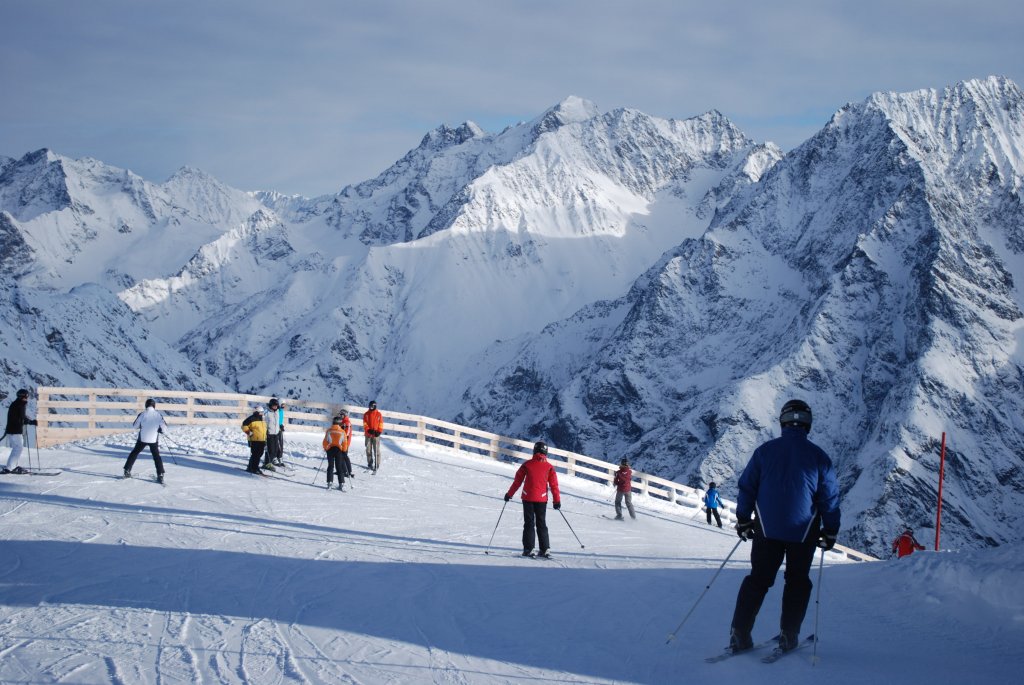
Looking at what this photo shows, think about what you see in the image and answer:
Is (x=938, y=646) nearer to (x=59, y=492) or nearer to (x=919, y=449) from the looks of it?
(x=59, y=492)

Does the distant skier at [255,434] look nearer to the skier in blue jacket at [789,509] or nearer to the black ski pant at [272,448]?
the black ski pant at [272,448]

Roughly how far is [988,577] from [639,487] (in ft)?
73.6

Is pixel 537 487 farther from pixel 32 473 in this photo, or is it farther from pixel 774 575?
pixel 32 473

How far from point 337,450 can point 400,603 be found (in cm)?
1089

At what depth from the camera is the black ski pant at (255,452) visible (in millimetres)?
21594

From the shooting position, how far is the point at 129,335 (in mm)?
101312

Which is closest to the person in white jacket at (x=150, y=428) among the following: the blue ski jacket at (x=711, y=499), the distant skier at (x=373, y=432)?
the distant skier at (x=373, y=432)

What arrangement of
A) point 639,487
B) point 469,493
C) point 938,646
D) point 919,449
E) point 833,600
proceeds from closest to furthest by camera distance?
point 938,646
point 833,600
point 469,493
point 639,487
point 919,449

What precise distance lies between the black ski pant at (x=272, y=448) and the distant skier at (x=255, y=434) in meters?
0.50

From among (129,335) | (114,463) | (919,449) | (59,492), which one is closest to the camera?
(59,492)

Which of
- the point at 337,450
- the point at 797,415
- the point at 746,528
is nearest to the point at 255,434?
the point at 337,450

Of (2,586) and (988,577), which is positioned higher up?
(988,577)

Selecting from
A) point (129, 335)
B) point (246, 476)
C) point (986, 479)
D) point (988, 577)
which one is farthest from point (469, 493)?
point (986, 479)

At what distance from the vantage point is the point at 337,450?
2112cm
